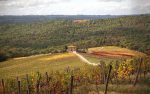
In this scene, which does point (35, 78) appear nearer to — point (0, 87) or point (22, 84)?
point (22, 84)

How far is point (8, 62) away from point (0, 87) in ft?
18.9

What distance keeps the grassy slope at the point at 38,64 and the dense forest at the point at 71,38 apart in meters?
2.05

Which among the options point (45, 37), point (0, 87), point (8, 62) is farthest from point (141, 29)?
point (0, 87)

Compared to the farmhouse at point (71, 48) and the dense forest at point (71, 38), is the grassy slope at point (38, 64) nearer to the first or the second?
the dense forest at point (71, 38)

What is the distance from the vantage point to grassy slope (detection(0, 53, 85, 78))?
3344 centimetres

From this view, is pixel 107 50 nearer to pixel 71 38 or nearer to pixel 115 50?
pixel 115 50

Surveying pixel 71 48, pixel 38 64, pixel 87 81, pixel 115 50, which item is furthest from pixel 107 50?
pixel 38 64

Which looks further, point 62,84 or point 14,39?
point 14,39

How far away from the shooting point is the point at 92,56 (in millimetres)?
41312

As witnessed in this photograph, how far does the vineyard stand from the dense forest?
6.40 m

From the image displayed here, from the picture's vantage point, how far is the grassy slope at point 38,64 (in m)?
33.4

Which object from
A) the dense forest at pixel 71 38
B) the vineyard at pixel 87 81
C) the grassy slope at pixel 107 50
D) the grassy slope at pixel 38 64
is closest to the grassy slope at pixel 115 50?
the grassy slope at pixel 107 50

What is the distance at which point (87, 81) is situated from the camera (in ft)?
105

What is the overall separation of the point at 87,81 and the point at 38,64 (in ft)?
24.3
